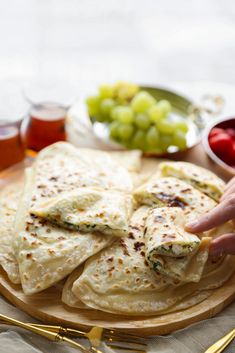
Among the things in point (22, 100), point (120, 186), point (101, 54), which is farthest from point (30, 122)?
point (101, 54)

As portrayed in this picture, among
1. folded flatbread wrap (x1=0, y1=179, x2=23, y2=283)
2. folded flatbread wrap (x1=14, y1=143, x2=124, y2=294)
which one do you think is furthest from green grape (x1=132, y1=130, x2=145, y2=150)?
folded flatbread wrap (x1=0, y1=179, x2=23, y2=283)

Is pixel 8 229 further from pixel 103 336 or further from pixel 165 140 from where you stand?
pixel 165 140

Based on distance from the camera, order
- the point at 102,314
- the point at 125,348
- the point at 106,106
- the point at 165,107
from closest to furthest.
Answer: the point at 125,348 < the point at 102,314 < the point at 165,107 < the point at 106,106

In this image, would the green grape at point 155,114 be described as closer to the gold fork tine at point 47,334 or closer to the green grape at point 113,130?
the green grape at point 113,130

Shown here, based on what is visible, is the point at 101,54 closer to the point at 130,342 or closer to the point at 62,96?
the point at 62,96

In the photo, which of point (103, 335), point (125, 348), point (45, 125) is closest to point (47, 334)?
point (103, 335)

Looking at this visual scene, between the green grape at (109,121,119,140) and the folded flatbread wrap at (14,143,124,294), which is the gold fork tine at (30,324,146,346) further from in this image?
the green grape at (109,121,119,140)
